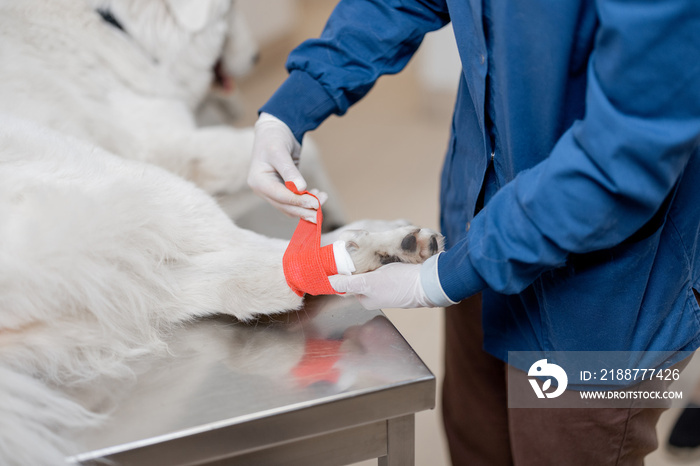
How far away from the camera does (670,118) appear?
1.71 ft

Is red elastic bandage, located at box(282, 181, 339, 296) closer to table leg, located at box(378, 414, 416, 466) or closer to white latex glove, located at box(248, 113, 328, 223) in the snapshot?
white latex glove, located at box(248, 113, 328, 223)

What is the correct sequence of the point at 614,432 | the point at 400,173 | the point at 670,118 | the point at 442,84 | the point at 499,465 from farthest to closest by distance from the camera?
1. the point at 442,84
2. the point at 400,173
3. the point at 499,465
4. the point at 614,432
5. the point at 670,118

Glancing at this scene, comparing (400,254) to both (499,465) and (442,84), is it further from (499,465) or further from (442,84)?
(442,84)

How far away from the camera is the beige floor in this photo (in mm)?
1903

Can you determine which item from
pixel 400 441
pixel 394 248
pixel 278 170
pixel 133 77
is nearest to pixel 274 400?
pixel 400 441

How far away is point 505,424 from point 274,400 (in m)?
0.61

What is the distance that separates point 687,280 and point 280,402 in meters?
0.55

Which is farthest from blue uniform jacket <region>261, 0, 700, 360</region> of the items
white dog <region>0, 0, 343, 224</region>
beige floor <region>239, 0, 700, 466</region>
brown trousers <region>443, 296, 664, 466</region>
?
beige floor <region>239, 0, 700, 466</region>

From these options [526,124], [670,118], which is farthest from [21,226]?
[670,118]

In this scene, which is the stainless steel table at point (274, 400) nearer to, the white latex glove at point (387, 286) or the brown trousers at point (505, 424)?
the white latex glove at point (387, 286)

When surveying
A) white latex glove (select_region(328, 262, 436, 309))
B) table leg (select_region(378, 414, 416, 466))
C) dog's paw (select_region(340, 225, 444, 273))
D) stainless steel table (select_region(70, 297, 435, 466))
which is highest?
dog's paw (select_region(340, 225, 444, 273))

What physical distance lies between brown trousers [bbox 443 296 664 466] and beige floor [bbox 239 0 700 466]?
507 millimetres

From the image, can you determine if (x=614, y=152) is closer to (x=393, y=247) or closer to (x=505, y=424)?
(x=393, y=247)

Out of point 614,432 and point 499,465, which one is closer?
point 614,432
